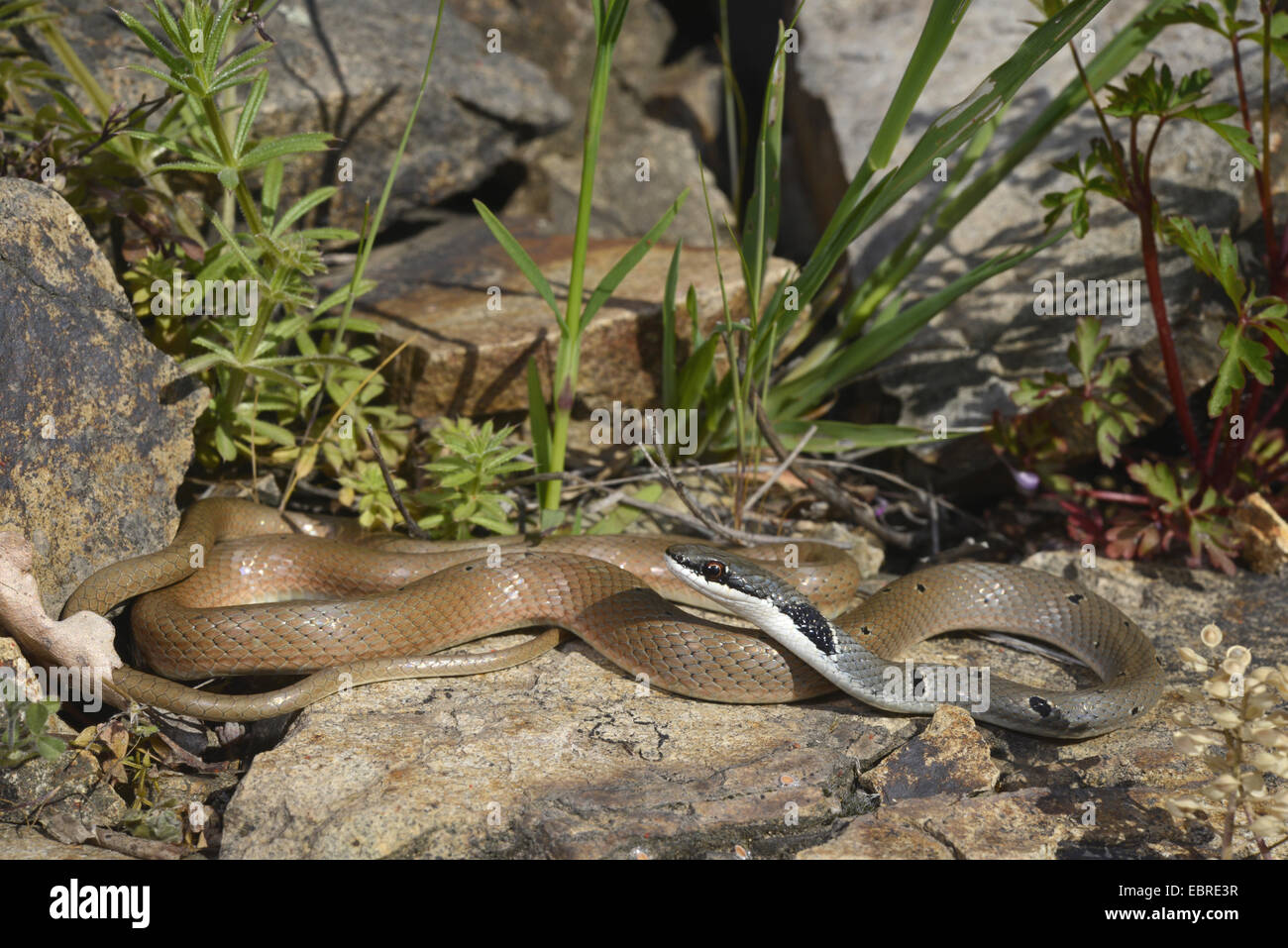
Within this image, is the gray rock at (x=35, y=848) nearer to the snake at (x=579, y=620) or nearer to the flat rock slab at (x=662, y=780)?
the flat rock slab at (x=662, y=780)

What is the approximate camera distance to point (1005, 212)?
24.6 feet

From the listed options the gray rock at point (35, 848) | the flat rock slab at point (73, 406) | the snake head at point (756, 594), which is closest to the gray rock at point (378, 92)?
the flat rock slab at point (73, 406)

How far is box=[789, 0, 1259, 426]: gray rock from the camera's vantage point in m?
6.80

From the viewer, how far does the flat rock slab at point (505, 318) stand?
657 cm

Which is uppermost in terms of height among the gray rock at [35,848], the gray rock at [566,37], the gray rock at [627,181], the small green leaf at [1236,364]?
the gray rock at [566,37]

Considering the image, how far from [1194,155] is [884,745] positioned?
16.1 feet

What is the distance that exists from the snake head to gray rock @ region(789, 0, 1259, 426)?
2575 mm

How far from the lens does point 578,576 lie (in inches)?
207

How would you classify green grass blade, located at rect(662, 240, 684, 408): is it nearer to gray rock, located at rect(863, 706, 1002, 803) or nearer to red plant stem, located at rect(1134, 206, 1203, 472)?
red plant stem, located at rect(1134, 206, 1203, 472)

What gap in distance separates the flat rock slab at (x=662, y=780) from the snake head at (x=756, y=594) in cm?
41

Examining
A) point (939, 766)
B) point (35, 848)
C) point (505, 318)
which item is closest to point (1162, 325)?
point (939, 766)

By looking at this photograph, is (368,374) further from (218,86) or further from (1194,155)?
(1194,155)

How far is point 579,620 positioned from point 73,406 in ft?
8.62
